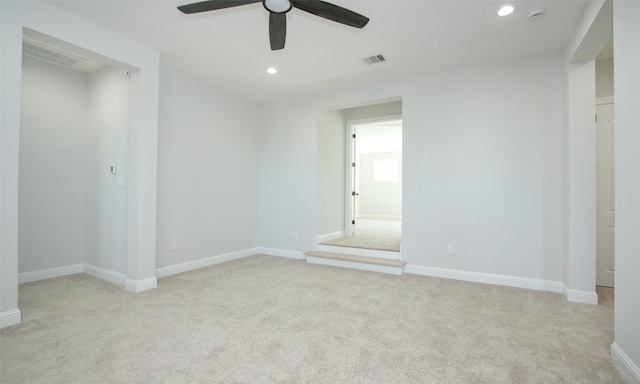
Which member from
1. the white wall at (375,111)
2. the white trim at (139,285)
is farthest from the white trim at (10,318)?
the white wall at (375,111)

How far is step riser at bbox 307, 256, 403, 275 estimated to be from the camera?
13.9ft

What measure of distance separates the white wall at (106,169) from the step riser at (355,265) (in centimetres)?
261

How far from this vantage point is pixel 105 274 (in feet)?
13.0

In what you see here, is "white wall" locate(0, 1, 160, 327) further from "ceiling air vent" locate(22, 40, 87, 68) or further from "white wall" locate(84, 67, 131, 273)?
"ceiling air vent" locate(22, 40, 87, 68)

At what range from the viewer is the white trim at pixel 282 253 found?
526cm

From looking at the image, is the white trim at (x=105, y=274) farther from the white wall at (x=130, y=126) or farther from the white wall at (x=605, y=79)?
the white wall at (x=605, y=79)

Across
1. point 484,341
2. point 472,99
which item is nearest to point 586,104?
point 472,99

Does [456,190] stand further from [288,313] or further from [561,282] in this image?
[288,313]

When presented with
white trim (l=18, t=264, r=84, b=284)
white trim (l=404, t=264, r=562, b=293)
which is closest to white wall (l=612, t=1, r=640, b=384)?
white trim (l=404, t=264, r=562, b=293)

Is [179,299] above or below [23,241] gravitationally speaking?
below

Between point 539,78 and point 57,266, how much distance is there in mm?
6540

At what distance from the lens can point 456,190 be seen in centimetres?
404

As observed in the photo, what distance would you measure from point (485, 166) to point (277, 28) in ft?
9.82

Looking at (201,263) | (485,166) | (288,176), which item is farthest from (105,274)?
(485,166)
